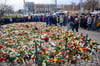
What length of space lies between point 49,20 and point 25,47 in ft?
36.6

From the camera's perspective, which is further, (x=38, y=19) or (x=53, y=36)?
(x=38, y=19)

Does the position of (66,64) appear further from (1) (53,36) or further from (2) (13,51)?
(1) (53,36)

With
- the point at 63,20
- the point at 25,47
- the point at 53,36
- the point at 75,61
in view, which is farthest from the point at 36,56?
the point at 63,20

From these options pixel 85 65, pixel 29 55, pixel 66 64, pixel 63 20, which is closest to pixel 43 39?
pixel 29 55

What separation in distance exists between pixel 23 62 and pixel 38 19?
55.6ft

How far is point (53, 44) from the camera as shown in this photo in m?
6.77

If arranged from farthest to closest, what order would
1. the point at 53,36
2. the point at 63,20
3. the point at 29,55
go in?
1. the point at 63,20
2. the point at 53,36
3. the point at 29,55

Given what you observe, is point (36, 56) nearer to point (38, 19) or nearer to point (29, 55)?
point (29, 55)

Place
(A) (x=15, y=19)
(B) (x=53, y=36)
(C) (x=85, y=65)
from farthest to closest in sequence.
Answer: (A) (x=15, y=19), (B) (x=53, y=36), (C) (x=85, y=65)

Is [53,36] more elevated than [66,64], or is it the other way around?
[53,36]

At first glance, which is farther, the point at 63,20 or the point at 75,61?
the point at 63,20

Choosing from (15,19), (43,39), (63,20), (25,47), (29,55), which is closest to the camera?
(29,55)

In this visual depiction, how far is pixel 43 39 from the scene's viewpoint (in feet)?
26.0

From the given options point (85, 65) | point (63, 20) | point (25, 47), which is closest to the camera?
point (85, 65)
